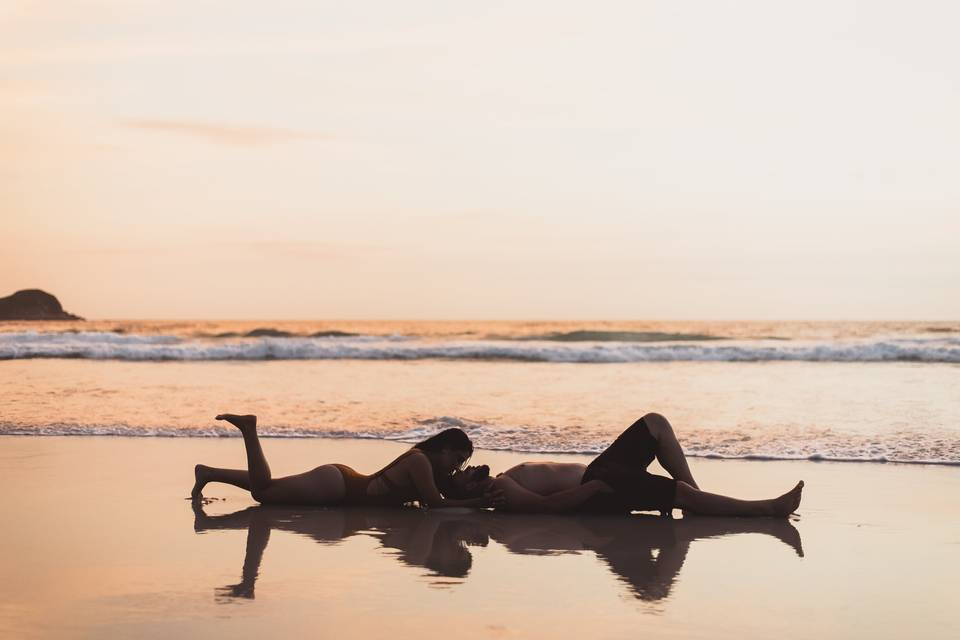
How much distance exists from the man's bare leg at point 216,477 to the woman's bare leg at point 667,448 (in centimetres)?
284

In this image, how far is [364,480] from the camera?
7102mm

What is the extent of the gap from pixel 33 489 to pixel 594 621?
16.0 feet

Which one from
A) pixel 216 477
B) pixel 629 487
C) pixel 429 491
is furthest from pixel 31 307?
pixel 629 487

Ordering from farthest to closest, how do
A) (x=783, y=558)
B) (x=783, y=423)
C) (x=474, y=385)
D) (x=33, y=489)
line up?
(x=474, y=385)
(x=783, y=423)
(x=33, y=489)
(x=783, y=558)

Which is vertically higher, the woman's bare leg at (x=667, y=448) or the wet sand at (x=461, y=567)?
the woman's bare leg at (x=667, y=448)

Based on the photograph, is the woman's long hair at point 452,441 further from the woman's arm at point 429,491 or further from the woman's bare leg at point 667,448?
the woman's bare leg at point 667,448

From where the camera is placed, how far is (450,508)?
6.96m

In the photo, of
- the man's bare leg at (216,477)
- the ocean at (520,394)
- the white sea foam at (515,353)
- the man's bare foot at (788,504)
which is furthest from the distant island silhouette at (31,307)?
the man's bare foot at (788,504)

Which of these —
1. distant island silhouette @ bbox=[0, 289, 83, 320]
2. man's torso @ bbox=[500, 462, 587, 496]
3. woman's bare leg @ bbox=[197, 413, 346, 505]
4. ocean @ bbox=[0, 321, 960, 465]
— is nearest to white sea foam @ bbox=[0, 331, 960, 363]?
ocean @ bbox=[0, 321, 960, 465]

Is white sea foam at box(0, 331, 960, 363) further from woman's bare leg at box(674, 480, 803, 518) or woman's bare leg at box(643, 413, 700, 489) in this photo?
woman's bare leg at box(674, 480, 803, 518)

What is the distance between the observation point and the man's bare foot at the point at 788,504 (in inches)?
260

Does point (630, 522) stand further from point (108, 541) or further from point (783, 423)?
point (783, 423)

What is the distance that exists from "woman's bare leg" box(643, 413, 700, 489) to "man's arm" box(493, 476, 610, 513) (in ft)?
1.43

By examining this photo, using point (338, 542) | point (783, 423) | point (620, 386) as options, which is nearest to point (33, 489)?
point (338, 542)
